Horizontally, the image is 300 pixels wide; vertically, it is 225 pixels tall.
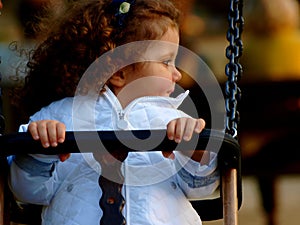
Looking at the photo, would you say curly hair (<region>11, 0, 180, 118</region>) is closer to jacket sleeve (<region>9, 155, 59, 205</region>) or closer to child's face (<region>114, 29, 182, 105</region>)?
child's face (<region>114, 29, 182, 105</region>)

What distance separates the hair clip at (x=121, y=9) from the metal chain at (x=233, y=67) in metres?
0.27

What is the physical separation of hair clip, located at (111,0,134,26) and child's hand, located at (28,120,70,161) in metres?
0.44

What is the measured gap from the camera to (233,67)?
8.40 ft

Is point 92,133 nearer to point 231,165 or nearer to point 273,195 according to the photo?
point 231,165

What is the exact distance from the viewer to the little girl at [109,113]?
8.00 ft

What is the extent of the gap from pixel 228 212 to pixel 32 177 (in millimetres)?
478

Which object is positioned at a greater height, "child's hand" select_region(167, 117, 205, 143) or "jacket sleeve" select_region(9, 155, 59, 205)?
"child's hand" select_region(167, 117, 205, 143)

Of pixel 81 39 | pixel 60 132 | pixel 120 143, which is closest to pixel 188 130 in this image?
pixel 120 143

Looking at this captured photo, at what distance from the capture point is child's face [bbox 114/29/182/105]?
8.46 ft

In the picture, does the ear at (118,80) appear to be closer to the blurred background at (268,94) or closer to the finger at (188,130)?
the finger at (188,130)

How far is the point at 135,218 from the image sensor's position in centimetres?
242

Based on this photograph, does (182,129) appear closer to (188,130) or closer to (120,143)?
(188,130)

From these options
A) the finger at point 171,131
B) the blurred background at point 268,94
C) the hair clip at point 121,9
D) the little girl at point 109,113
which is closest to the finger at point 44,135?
the little girl at point 109,113

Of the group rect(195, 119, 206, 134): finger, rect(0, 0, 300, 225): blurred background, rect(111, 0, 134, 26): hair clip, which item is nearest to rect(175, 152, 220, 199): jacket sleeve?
rect(195, 119, 206, 134): finger
